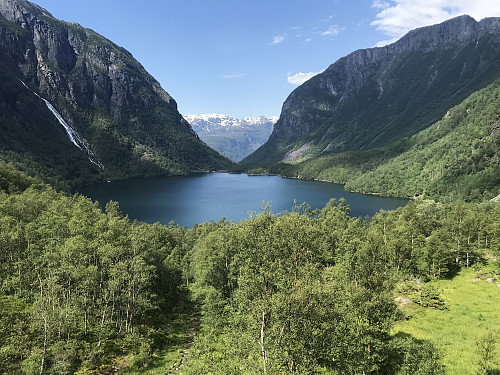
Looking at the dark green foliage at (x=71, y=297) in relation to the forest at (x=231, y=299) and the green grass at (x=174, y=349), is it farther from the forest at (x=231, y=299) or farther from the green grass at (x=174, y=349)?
the green grass at (x=174, y=349)

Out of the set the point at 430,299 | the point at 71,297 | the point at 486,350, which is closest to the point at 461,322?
the point at 430,299

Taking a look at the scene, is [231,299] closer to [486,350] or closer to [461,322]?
[486,350]

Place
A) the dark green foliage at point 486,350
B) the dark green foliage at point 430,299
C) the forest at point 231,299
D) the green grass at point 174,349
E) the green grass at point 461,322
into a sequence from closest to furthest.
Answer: the forest at point 231,299 → the dark green foliage at point 486,350 → the green grass at point 461,322 → the green grass at point 174,349 → the dark green foliage at point 430,299

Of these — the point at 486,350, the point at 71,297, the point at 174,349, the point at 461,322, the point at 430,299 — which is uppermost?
the point at 486,350

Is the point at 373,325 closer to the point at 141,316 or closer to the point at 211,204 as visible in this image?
the point at 141,316

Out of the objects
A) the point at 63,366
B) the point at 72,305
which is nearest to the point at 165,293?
the point at 72,305

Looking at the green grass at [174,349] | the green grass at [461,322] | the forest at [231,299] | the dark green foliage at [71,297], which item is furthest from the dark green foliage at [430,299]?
the dark green foliage at [71,297]

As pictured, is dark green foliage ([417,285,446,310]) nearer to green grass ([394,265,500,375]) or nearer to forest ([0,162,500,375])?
forest ([0,162,500,375])
